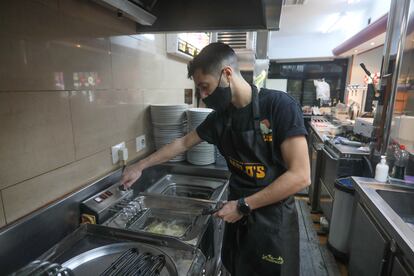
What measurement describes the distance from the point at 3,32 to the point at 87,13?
453mm

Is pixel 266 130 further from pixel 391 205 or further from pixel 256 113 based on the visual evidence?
pixel 391 205

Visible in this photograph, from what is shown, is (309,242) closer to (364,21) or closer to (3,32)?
(3,32)

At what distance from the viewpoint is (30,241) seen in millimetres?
943

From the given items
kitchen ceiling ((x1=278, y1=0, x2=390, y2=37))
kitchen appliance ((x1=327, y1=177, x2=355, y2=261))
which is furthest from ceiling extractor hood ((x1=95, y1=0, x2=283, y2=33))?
kitchen ceiling ((x1=278, y1=0, x2=390, y2=37))

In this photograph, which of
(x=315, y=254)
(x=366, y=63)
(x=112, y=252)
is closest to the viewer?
(x=112, y=252)

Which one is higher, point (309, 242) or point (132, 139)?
point (132, 139)

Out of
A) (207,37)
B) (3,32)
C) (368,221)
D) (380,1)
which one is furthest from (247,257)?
(380,1)

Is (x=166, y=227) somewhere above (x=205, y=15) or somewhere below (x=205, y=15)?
below

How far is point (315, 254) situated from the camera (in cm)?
250

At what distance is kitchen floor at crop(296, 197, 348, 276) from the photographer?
2.27 metres

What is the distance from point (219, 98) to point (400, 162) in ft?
5.05

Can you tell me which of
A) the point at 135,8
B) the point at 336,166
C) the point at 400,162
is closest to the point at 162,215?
the point at 135,8

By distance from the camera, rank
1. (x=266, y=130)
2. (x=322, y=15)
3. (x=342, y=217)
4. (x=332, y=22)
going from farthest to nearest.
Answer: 1. (x=332, y=22)
2. (x=322, y=15)
3. (x=342, y=217)
4. (x=266, y=130)

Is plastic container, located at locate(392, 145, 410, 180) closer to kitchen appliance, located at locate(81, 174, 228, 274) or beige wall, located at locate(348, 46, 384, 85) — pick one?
kitchen appliance, located at locate(81, 174, 228, 274)
